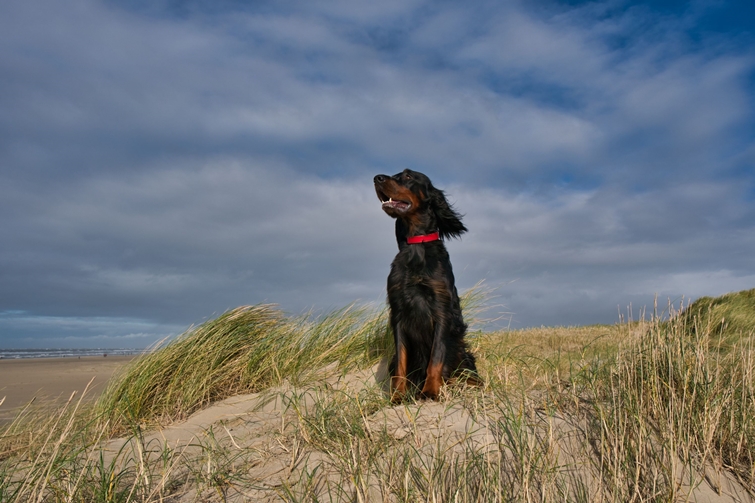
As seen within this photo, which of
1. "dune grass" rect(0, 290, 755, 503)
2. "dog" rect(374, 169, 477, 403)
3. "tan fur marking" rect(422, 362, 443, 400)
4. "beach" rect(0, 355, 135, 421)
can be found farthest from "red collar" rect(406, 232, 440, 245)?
"beach" rect(0, 355, 135, 421)

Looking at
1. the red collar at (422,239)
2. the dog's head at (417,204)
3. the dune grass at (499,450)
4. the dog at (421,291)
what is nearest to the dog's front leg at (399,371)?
the dog at (421,291)

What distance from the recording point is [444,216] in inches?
163

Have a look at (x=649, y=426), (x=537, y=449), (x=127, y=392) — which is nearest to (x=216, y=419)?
(x=127, y=392)

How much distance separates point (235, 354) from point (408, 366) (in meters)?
2.39

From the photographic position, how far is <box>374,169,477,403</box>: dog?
12.3 feet

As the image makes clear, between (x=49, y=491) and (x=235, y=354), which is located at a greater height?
(x=235, y=354)

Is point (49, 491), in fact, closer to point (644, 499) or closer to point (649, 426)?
point (644, 499)

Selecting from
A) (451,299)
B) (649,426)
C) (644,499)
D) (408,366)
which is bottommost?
(644,499)

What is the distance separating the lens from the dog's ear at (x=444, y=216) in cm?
415

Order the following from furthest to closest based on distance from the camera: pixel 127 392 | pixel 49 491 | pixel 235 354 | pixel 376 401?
pixel 235 354 < pixel 127 392 < pixel 376 401 < pixel 49 491

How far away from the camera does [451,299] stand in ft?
12.6

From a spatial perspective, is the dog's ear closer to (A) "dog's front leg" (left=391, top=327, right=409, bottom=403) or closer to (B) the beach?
(A) "dog's front leg" (left=391, top=327, right=409, bottom=403)

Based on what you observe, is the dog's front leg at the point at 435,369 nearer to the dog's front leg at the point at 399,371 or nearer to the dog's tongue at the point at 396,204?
the dog's front leg at the point at 399,371

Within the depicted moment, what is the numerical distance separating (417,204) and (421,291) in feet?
2.22
